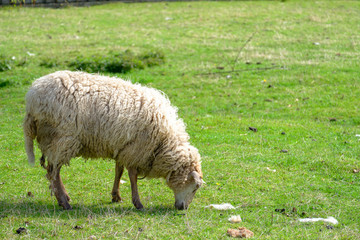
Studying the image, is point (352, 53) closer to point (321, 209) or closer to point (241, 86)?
point (241, 86)

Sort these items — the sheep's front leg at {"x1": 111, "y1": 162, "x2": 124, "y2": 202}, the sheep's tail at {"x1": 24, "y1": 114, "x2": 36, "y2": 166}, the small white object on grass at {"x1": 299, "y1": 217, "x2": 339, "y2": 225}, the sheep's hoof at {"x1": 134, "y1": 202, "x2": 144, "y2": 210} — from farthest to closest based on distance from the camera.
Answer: the sheep's front leg at {"x1": 111, "y1": 162, "x2": 124, "y2": 202}, the sheep's hoof at {"x1": 134, "y1": 202, "x2": 144, "y2": 210}, the sheep's tail at {"x1": 24, "y1": 114, "x2": 36, "y2": 166}, the small white object on grass at {"x1": 299, "y1": 217, "x2": 339, "y2": 225}

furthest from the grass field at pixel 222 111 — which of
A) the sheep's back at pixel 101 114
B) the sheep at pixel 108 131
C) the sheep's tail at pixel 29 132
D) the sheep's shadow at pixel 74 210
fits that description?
the sheep's back at pixel 101 114

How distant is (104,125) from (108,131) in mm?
106

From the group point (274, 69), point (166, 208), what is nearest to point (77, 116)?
point (166, 208)

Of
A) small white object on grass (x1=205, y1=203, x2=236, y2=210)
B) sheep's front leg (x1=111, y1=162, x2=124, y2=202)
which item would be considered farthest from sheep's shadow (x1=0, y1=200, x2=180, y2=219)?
small white object on grass (x1=205, y1=203, x2=236, y2=210)

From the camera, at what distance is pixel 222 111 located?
457 inches

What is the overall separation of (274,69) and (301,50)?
2.32m

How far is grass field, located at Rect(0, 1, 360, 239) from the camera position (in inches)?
246

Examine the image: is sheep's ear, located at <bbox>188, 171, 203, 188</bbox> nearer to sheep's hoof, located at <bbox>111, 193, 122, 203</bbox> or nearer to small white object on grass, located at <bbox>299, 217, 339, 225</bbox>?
sheep's hoof, located at <bbox>111, 193, 122, 203</bbox>

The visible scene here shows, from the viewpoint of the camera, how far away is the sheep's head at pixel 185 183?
6875 mm

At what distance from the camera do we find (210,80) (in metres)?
13.4

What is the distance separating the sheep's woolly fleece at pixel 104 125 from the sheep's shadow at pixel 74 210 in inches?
21.8

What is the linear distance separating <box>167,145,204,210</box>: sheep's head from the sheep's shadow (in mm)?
184

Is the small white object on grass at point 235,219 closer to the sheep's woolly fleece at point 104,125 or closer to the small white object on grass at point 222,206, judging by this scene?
the small white object on grass at point 222,206
